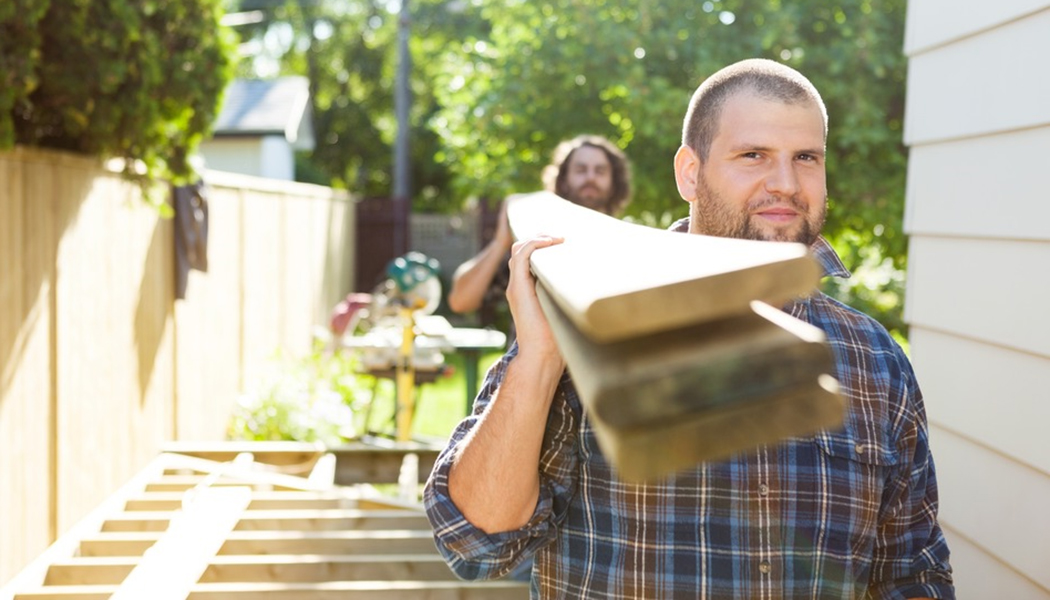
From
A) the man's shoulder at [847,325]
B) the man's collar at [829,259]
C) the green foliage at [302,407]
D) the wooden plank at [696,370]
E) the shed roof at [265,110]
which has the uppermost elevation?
the shed roof at [265,110]

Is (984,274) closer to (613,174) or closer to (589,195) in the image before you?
(589,195)

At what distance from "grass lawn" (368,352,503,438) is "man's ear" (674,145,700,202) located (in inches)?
278

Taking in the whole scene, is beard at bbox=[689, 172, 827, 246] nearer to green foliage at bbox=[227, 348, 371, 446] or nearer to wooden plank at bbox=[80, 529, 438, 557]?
wooden plank at bbox=[80, 529, 438, 557]

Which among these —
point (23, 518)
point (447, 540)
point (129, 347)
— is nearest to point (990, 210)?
point (447, 540)

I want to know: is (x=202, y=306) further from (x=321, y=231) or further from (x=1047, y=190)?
(x=1047, y=190)

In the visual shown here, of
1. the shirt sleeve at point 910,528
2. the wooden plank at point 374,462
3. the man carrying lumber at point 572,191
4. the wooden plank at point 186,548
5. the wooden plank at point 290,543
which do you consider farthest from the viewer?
the wooden plank at point 374,462

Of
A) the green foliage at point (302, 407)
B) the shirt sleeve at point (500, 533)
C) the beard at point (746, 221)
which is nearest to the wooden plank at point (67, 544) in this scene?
the shirt sleeve at point (500, 533)

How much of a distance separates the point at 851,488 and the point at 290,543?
244cm

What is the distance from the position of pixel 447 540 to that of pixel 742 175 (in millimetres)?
713

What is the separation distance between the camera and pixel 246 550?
367 centimetres

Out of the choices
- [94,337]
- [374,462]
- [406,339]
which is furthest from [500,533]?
[406,339]

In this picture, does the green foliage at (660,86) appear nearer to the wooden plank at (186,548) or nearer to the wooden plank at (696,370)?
the wooden plank at (186,548)

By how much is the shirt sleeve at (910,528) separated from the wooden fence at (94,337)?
3.98m

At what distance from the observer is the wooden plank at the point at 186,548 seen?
288cm
